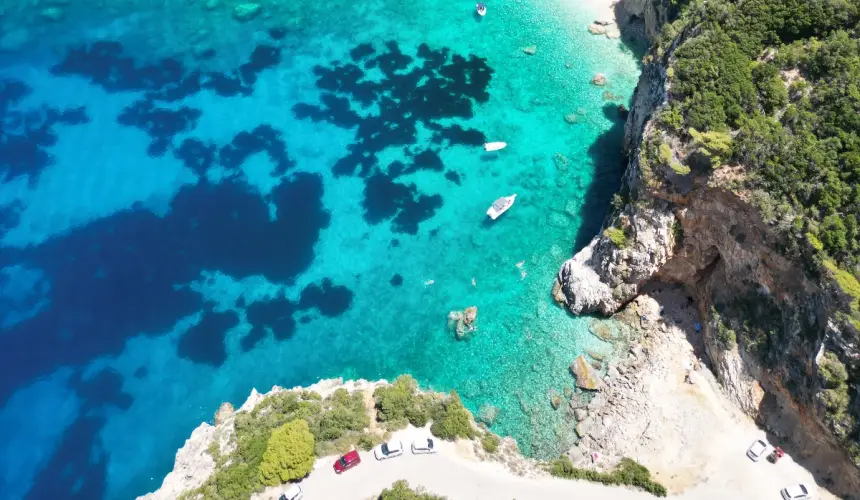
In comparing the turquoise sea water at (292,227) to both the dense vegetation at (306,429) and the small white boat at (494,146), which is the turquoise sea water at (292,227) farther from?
the dense vegetation at (306,429)

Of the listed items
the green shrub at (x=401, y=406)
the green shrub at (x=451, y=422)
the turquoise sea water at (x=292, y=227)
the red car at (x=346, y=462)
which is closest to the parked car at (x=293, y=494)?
the red car at (x=346, y=462)

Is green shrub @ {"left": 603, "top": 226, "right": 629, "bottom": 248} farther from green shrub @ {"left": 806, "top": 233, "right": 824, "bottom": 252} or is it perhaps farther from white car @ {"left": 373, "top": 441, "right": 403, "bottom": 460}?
white car @ {"left": 373, "top": 441, "right": 403, "bottom": 460}

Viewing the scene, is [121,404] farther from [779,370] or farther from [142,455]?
[779,370]

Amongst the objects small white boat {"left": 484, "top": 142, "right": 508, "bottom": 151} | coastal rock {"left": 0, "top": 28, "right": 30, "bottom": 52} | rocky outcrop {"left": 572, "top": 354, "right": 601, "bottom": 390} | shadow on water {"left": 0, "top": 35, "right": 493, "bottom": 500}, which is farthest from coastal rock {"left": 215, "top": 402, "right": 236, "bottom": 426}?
coastal rock {"left": 0, "top": 28, "right": 30, "bottom": 52}

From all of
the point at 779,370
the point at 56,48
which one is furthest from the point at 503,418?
the point at 56,48

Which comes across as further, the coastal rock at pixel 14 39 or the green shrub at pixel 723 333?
the coastal rock at pixel 14 39
